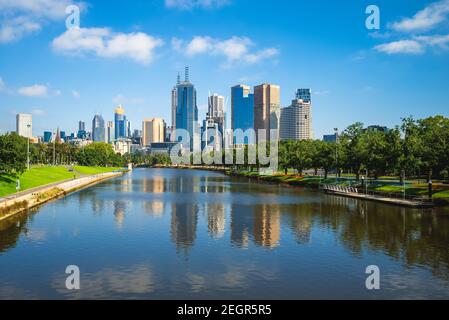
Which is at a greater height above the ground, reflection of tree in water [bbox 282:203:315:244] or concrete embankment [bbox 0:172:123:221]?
concrete embankment [bbox 0:172:123:221]

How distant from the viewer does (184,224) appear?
4622 centimetres

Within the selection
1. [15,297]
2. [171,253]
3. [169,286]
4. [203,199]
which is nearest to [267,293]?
[169,286]

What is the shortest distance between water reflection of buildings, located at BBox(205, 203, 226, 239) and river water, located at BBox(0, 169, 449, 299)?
0.44 ft

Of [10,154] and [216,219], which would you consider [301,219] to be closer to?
[216,219]

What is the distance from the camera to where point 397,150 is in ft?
237

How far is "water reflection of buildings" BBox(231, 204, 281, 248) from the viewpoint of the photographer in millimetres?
37750

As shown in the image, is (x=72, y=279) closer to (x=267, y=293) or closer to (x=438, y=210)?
(x=267, y=293)

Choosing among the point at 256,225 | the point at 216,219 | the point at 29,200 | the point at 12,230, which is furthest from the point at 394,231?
the point at 29,200

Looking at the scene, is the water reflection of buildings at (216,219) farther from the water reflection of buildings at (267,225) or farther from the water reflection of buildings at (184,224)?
the water reflection of buildings at (267,225)

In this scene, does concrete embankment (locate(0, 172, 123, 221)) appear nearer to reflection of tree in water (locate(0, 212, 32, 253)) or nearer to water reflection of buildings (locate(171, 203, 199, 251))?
reflection of tree in water (locate(0, 212, 32, 253))

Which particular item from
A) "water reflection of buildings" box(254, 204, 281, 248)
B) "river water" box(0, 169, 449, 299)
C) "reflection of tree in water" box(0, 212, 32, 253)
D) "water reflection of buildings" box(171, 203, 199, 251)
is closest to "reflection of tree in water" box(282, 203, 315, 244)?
"river water" box(0, 169, 449, 299)

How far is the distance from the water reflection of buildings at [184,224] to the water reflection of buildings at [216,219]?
5.32 feet

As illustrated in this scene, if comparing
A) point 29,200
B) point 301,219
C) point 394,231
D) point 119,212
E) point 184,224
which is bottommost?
point 394,231

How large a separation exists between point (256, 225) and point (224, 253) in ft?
43.6
